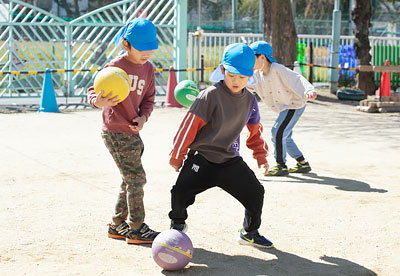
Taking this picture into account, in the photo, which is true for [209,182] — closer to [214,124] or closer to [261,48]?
[214,124]

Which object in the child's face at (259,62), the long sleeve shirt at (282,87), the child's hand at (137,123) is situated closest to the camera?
the child's hand at (137,123)

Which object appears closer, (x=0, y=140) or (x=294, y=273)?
(x=294, y=273)

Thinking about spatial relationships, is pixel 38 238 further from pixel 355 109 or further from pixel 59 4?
pixel 59 4

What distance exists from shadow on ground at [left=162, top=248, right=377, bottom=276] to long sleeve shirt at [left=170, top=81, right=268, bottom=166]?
75 centimetres

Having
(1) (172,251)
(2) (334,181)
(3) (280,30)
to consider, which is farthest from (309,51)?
(1) (172,251)

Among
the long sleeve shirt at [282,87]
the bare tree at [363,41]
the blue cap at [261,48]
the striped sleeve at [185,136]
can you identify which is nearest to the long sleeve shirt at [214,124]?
the striped sleeve at [185,136]

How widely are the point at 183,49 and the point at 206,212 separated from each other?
45.0 ft

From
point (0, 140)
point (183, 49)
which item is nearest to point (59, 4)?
point (183, 49)

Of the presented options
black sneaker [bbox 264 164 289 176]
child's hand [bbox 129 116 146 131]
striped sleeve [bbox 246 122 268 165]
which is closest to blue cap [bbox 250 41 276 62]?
black sneaker [bbox 264 164 289 176]

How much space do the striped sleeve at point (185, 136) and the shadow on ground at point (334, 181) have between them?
3101mm

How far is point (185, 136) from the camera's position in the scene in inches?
190

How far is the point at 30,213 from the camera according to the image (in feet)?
20.0

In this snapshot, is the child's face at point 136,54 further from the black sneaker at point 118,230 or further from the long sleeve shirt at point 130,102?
the black sneaker at point 118,230

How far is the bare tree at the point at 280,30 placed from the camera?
61.1 ft
